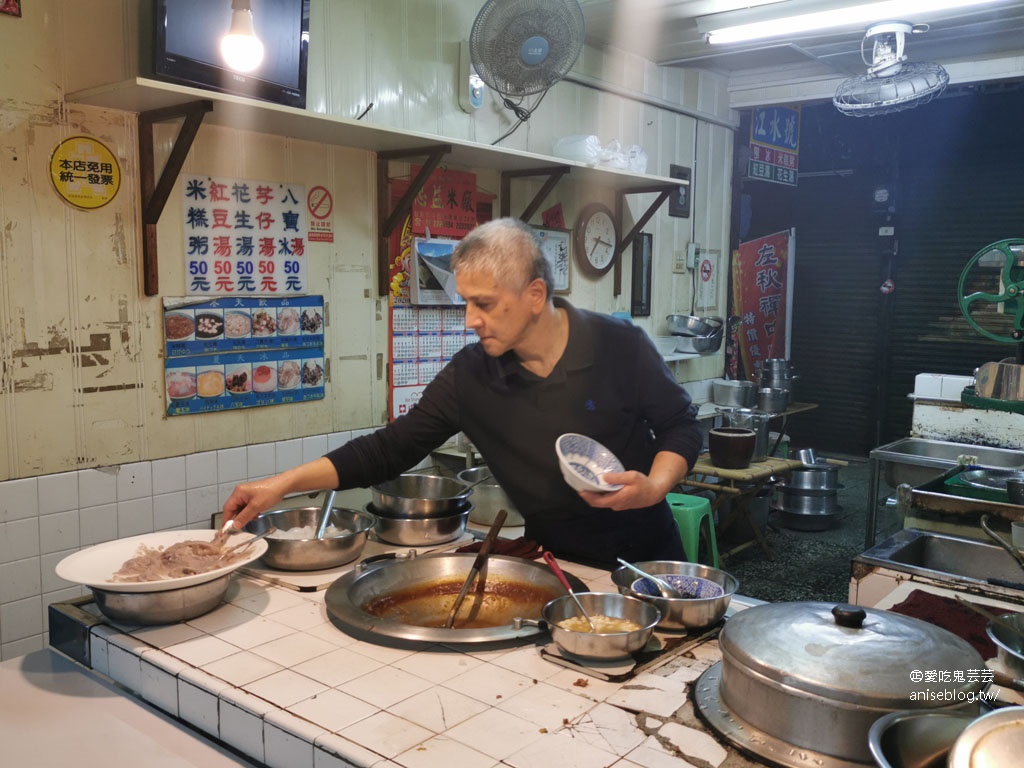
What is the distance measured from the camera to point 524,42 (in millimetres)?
4223

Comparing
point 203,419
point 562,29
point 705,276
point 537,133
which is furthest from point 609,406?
point 705,276

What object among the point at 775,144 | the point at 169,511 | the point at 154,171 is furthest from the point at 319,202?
the point at 775,144

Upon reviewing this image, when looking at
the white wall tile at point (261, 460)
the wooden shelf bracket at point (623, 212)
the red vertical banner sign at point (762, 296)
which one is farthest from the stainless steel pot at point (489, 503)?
the red vertical banner sign at point (762, 296)

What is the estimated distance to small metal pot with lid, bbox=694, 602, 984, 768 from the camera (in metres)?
1.37

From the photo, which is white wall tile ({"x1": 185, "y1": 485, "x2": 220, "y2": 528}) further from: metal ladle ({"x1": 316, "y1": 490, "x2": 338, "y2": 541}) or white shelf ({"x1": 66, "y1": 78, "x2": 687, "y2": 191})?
white shelf ({"x1": 66, "y1": 78, "x2": 687, "y2": 191})

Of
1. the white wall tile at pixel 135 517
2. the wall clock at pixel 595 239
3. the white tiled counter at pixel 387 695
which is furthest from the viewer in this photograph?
the wall clock at pixel 595 239

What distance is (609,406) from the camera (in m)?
2.53

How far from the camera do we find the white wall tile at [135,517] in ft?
10.8

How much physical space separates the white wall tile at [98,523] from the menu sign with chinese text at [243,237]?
37.1 inches

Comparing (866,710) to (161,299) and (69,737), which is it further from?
(161,299)

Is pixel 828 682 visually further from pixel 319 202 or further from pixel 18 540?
pixel 319 202

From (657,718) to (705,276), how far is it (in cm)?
583

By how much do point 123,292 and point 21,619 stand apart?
1282 mm

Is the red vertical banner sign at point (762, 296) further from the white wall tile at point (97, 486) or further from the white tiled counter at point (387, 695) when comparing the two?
the white tiled counter at point (387, 695)
